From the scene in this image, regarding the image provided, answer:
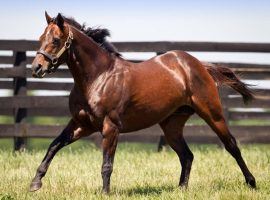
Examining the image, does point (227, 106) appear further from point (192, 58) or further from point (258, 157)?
point (192, 58)

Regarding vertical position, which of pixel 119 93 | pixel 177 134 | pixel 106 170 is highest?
pixel 119 93

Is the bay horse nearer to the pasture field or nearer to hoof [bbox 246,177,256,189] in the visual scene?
hoof [bbox 246,177,256,189]

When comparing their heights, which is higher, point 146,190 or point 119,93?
point 119,93

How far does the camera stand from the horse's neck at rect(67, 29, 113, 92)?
6383mm

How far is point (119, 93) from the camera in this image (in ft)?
21.2

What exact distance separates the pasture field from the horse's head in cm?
128

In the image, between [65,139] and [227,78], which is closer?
[65,139]

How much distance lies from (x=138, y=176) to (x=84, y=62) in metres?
1.95

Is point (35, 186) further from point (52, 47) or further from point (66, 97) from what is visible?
point (66, 97)

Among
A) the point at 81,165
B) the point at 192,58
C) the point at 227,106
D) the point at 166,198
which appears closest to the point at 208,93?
the point at 192,58

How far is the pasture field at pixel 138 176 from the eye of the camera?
6.12 meters

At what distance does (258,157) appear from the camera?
935 centimetres

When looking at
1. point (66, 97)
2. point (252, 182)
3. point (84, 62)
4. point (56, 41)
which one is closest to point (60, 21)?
point (56, 41)

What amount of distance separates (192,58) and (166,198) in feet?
7.17
